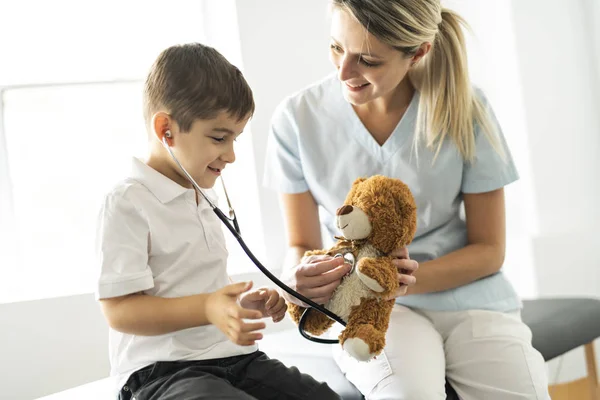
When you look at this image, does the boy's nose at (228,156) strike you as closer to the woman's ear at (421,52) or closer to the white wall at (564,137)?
the woman's ear at (421,52)

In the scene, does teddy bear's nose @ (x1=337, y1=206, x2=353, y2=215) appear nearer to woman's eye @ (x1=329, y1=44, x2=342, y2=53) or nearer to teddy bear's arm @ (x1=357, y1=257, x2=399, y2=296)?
teddy bear's arm @ (x1=357, y1=257, x2=399, y2=296)

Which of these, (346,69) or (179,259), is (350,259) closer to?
(179,259)

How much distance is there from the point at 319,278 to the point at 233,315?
0.75 ft

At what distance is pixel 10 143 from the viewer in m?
2.29

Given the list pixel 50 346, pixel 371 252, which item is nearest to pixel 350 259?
pixel 371 252

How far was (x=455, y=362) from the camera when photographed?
62.5 inches

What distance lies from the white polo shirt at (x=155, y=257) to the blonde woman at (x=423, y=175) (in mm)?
274

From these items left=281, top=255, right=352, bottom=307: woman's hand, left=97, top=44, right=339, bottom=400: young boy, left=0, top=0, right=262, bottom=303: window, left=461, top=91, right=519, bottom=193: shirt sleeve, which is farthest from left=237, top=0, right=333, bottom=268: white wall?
left=281, top=255, right=352, bottom=307: woman's hand

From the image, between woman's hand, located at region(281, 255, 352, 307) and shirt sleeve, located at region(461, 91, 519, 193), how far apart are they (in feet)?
1.86

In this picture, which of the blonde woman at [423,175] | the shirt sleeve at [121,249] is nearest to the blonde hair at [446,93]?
the blonde woman at [423,175]

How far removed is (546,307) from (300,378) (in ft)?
3.21

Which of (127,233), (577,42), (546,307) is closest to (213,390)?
(127,233)

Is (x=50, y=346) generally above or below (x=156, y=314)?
below

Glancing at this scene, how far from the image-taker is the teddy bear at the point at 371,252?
1.24 m
